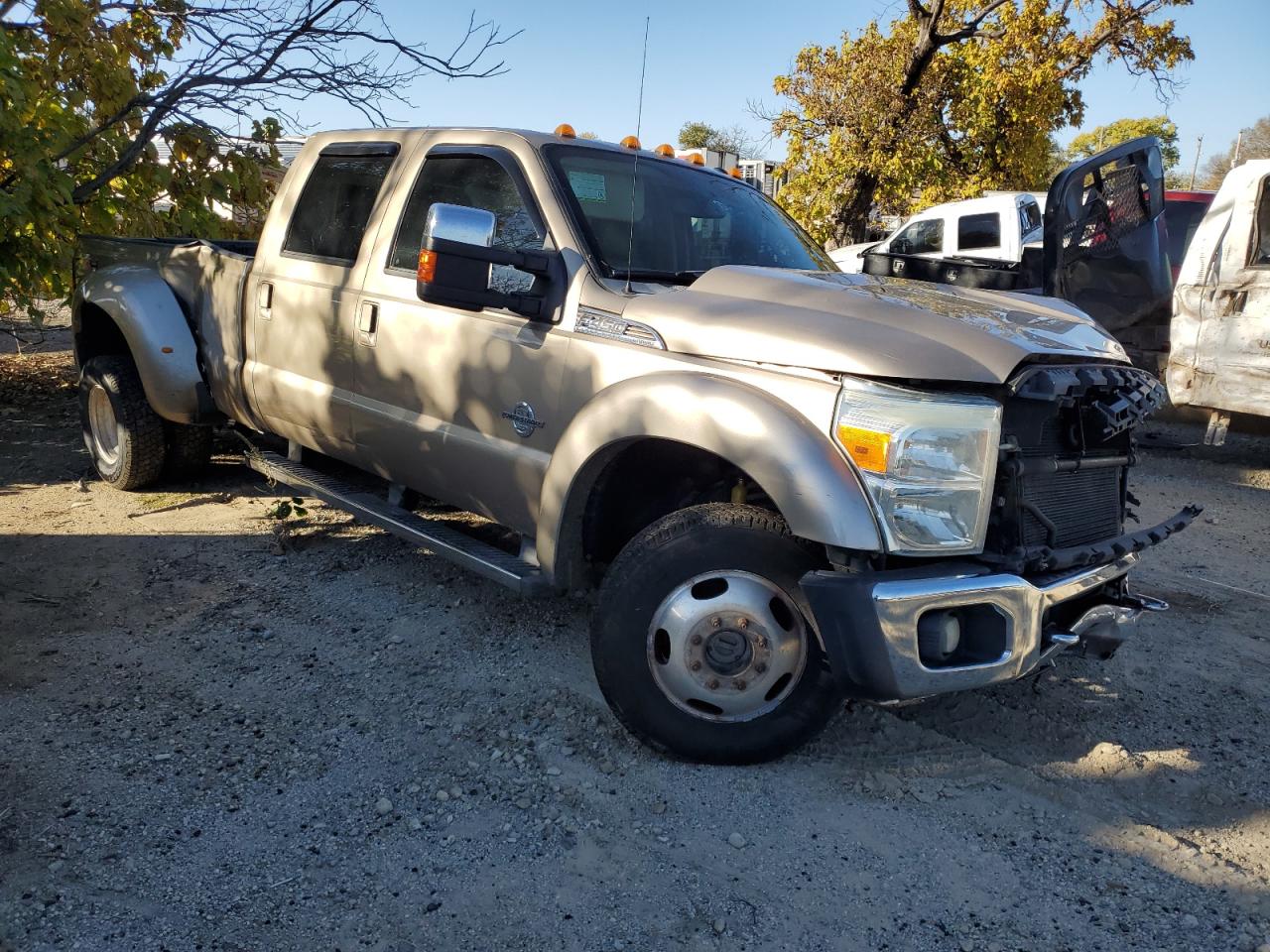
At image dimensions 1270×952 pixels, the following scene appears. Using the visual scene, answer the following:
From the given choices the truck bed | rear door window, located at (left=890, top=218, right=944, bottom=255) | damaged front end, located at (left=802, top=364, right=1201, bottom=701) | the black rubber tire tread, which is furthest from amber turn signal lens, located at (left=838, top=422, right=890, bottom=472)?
rear door window, located at (left=890, top=218, right=944, bottom=255)

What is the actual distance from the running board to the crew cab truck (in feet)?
0.05

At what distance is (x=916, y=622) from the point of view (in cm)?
259

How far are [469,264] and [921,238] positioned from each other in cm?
969

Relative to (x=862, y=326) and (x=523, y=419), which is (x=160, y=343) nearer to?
(x=523, y=419)

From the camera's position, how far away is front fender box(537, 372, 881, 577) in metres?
2.64

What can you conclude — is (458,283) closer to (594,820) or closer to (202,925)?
(594,820)

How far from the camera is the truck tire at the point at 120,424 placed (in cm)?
542

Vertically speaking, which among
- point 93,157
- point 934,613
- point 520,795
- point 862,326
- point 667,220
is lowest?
point 520,795

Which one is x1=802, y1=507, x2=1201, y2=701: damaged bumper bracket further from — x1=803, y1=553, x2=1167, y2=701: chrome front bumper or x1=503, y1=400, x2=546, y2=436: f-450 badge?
x1=503, y1=400, x2=546, y2=436: f-450 badge

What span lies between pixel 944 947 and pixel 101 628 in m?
3.30

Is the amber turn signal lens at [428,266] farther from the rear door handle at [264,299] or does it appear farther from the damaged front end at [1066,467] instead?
the damaged front end at [1066,467]

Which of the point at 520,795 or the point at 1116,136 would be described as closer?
the point at 520,795

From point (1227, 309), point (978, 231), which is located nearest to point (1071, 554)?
point (1227, 309)

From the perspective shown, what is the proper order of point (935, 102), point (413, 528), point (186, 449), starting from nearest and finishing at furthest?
1. point (413, 528)
2. point (186, 449)
3. point (935, 102)
